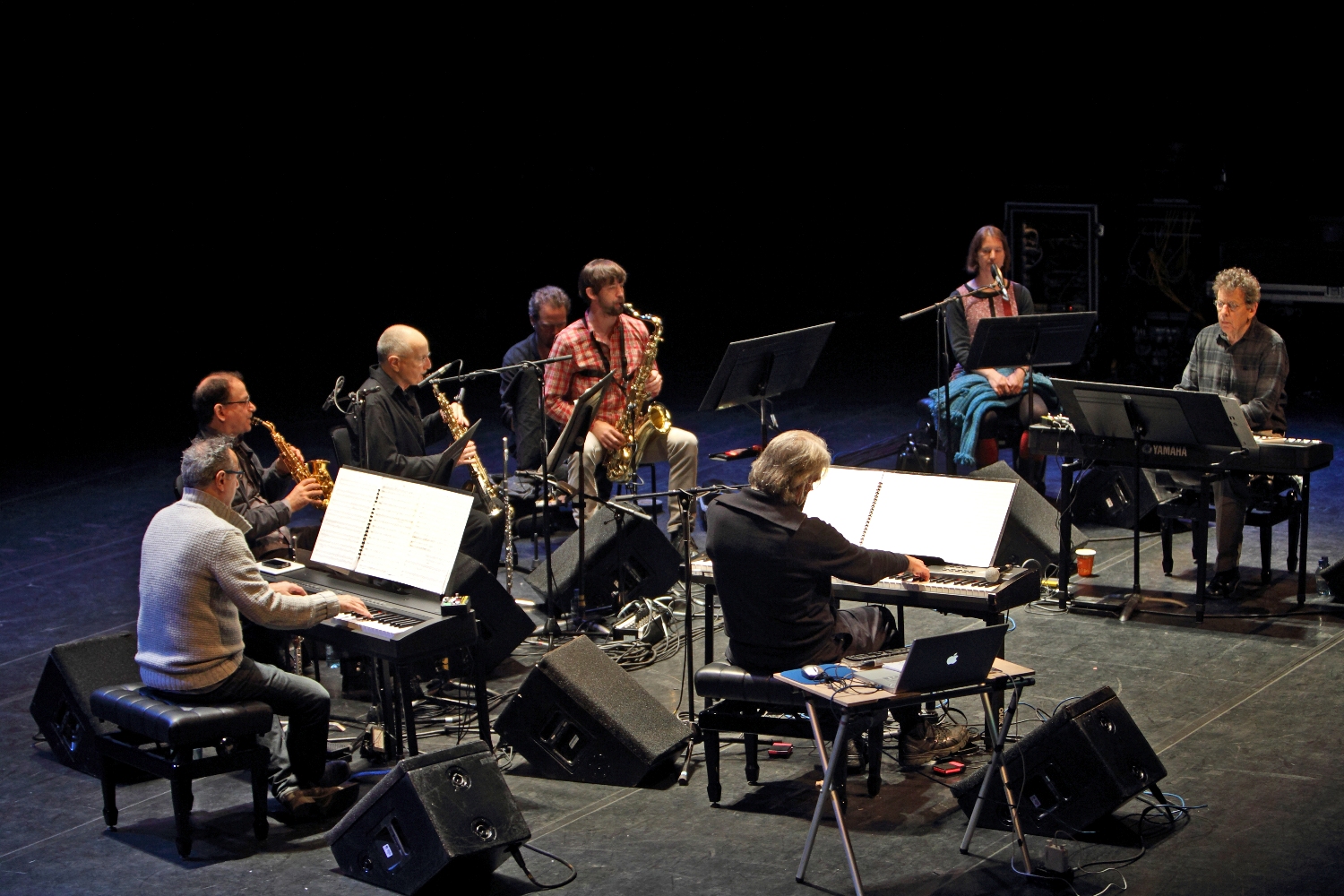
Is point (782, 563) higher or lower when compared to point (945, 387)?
lower

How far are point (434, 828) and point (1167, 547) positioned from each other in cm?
470

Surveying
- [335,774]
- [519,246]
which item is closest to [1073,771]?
[335,774]

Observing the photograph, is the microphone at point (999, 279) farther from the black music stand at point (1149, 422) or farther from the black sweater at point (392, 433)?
the black sweater at point (392, 433)

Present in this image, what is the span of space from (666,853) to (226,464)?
1.95 metres

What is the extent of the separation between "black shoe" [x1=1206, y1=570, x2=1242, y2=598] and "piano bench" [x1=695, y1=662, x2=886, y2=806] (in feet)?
Result: 9.69

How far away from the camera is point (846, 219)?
1712 cm

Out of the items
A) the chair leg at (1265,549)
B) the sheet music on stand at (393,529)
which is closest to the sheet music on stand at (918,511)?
the sheet music on stand at (393,529)

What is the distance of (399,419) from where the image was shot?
22.0 ft

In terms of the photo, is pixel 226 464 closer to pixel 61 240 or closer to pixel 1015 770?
pixel 1015 770

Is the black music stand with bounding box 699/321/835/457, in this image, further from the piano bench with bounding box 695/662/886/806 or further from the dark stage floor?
the piano bench with bounding box 695/662/886/806

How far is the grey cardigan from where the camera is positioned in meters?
4.65

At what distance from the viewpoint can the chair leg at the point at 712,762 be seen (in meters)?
4.88

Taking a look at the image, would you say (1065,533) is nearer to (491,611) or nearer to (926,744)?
(926,744)

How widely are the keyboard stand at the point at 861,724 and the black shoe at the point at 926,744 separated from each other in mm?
727
